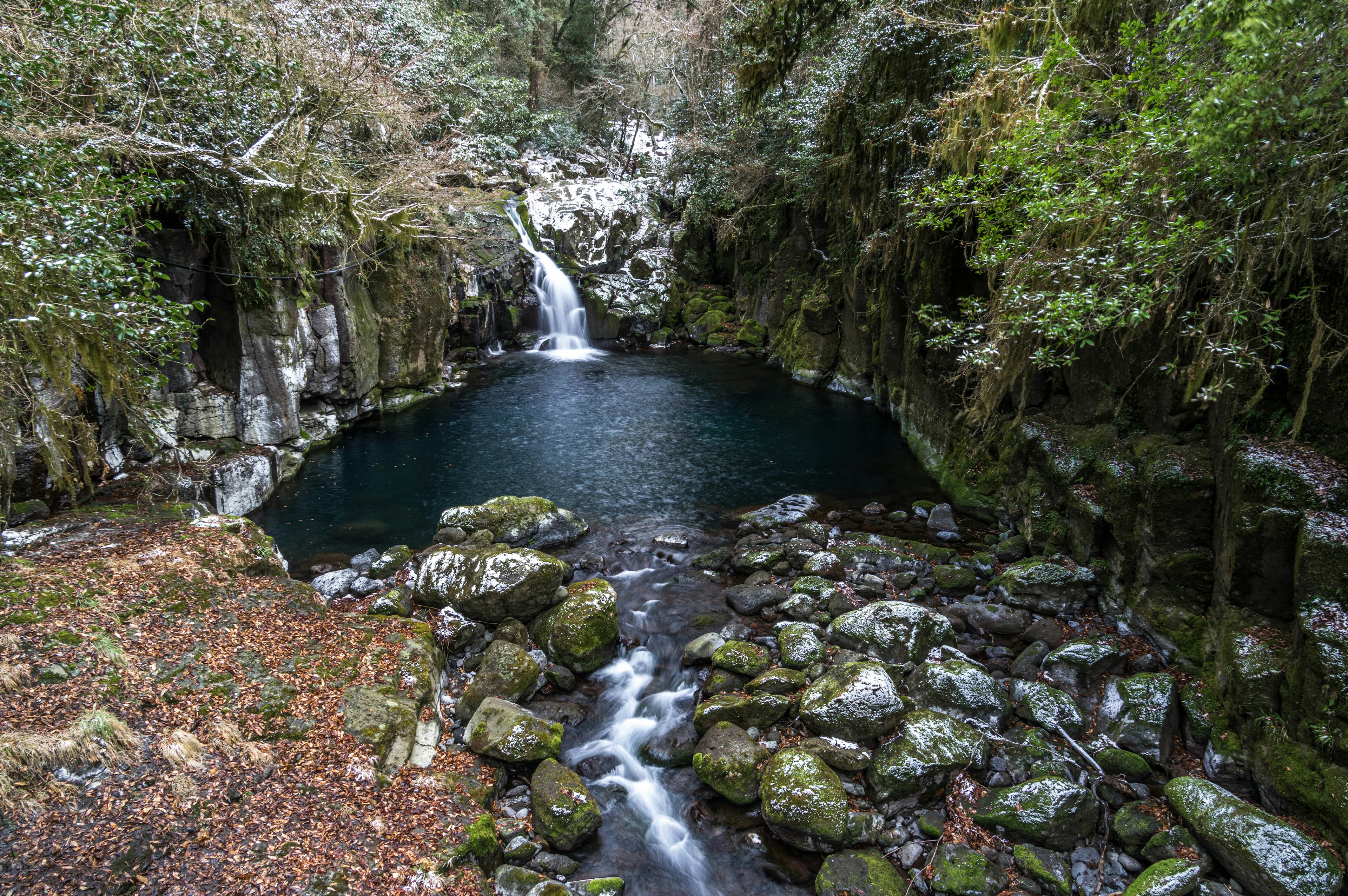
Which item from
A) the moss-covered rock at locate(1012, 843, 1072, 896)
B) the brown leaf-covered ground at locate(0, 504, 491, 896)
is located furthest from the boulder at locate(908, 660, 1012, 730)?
the brown leaf-covered ground at locate(0, 504, 491, 896)

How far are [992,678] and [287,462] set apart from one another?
13116mm

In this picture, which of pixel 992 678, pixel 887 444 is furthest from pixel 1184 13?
pixel 887 444

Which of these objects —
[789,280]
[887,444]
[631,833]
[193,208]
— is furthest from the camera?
[789,280]

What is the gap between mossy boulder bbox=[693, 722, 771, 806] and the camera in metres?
5.38

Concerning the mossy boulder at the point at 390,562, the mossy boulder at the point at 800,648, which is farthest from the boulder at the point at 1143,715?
the mossy boulder at the point at 390,562

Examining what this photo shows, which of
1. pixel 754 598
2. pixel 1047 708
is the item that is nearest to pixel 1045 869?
pixel 1047 708

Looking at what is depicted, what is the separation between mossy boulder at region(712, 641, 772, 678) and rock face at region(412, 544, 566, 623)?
2260mm

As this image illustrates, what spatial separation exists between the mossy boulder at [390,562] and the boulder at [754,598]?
4754 millimetres

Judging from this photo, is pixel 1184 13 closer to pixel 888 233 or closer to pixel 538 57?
pixel 888 233

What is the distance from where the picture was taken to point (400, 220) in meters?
14.9

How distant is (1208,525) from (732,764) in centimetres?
538

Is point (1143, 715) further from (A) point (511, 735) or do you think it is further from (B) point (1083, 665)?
(A) point (511, 735)

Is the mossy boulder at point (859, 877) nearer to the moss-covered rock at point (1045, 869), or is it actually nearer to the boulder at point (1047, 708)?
the moss-covered rock at point (1045, 869)

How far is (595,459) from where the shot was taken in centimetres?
1391
